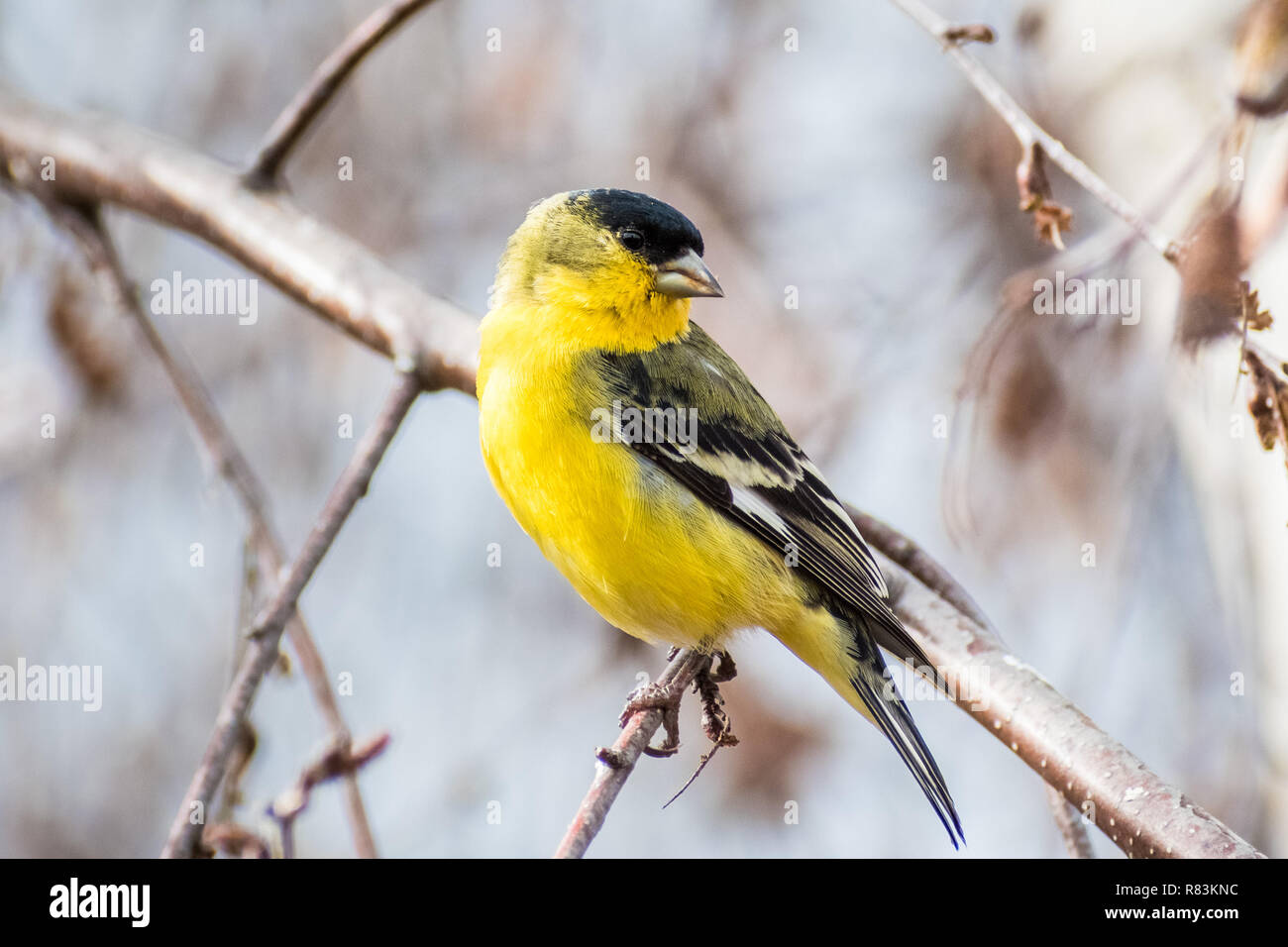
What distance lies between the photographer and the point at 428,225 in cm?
689

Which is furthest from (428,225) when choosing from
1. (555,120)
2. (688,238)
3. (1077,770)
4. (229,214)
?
(1077,770)

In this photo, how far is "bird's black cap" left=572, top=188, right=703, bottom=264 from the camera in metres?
3.69

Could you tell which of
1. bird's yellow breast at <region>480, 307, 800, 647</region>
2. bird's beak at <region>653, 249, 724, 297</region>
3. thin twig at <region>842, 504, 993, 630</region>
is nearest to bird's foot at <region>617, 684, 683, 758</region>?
bird's yellow breast at <region>480, 307, 800, 647</region>

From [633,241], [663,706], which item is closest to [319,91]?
[633,241]

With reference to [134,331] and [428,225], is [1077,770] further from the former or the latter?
[428,225]

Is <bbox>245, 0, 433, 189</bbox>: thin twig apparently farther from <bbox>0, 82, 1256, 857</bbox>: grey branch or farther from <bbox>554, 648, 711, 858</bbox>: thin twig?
<bbox>554, 648, 711, 858</bbox>: thin twig

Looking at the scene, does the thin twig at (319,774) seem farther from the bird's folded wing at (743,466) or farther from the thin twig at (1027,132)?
the thin twig at (1027,132)

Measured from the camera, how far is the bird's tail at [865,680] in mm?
3436

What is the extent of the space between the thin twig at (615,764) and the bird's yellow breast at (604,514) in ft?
0.41

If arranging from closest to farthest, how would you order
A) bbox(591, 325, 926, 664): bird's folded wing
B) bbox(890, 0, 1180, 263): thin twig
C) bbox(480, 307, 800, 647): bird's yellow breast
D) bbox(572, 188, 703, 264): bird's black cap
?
bbox(890, 0, 1180, 263): thin twig < bbox(480, 307, 800, 647): bird's yellow breast < bbox(591, 325, 926, 664): bird's folded wing < bbox(572, 188, 703, 264): bird's black cap

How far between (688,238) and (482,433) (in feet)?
2.99

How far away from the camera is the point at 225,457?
3.38 metres

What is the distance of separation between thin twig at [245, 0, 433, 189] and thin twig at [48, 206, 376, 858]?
57 centimetres

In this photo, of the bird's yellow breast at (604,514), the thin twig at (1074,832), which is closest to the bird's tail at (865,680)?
the bird's yellow breast at (604,514)
